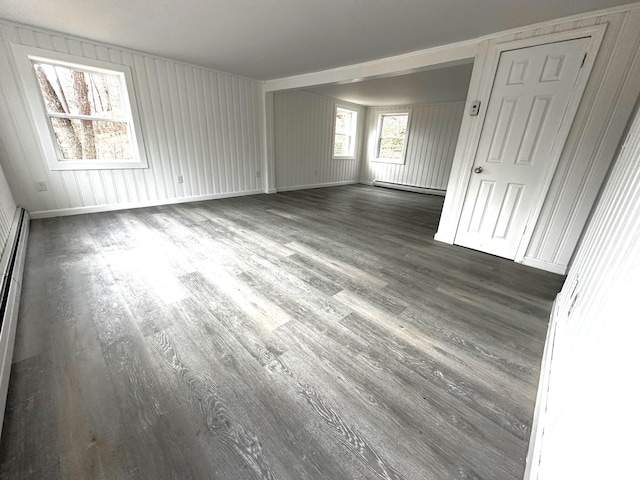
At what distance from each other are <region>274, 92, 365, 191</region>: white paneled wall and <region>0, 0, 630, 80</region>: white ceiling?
2.39m

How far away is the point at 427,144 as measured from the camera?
7062 mm

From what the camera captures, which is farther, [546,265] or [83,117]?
[83,117]

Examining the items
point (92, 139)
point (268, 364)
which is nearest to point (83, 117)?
point (92, 139)

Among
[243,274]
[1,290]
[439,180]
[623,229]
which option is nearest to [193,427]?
[243,274]

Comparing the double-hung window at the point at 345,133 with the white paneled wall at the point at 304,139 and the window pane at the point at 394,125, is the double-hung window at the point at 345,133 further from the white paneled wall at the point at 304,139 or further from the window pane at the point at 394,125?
the window pane at the point at 394,125

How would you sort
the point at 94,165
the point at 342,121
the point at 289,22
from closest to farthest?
the point at 289,22 → the point at 94,165 → the point at 342,121

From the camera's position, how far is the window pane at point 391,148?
25.2 feet

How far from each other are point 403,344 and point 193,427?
46.1 inches

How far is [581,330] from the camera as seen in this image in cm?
104

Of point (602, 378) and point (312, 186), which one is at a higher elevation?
point (602, 378)

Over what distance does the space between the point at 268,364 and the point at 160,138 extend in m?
4.42

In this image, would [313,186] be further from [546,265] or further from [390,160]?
[546,265]

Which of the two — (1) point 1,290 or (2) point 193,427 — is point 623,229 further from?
(1) point 1,290

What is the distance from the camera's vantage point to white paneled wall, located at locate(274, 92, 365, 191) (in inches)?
239
